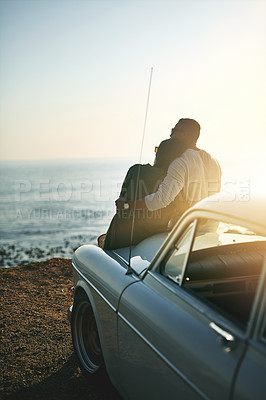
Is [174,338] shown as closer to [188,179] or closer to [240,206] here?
[240,206]

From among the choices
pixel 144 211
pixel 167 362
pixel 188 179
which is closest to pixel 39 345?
pixel 144 211

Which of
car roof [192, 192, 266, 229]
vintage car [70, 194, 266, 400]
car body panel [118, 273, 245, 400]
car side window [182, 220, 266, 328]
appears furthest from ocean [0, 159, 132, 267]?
car roof [192, 192, 266, 229]

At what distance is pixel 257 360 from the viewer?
59.7 inches

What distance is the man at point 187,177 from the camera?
3.76 metres

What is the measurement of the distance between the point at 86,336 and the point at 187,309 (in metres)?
1.68

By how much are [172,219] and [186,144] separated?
0.80 m

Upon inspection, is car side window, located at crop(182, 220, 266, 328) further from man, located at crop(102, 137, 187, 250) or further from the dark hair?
the dark hair

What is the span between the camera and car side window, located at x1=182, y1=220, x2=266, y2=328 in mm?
2280

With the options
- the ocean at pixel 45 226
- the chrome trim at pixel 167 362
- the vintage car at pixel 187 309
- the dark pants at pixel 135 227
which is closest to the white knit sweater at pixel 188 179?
the dark pants at pixel 135 227

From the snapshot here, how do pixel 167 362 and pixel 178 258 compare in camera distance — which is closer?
pixel 167 362

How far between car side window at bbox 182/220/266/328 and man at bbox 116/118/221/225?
85 centimetres

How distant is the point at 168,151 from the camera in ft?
13.0

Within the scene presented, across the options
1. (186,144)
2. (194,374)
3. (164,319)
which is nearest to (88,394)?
(164,319)

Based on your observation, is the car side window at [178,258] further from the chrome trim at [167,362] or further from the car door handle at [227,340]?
the car door handle at [227,340]
